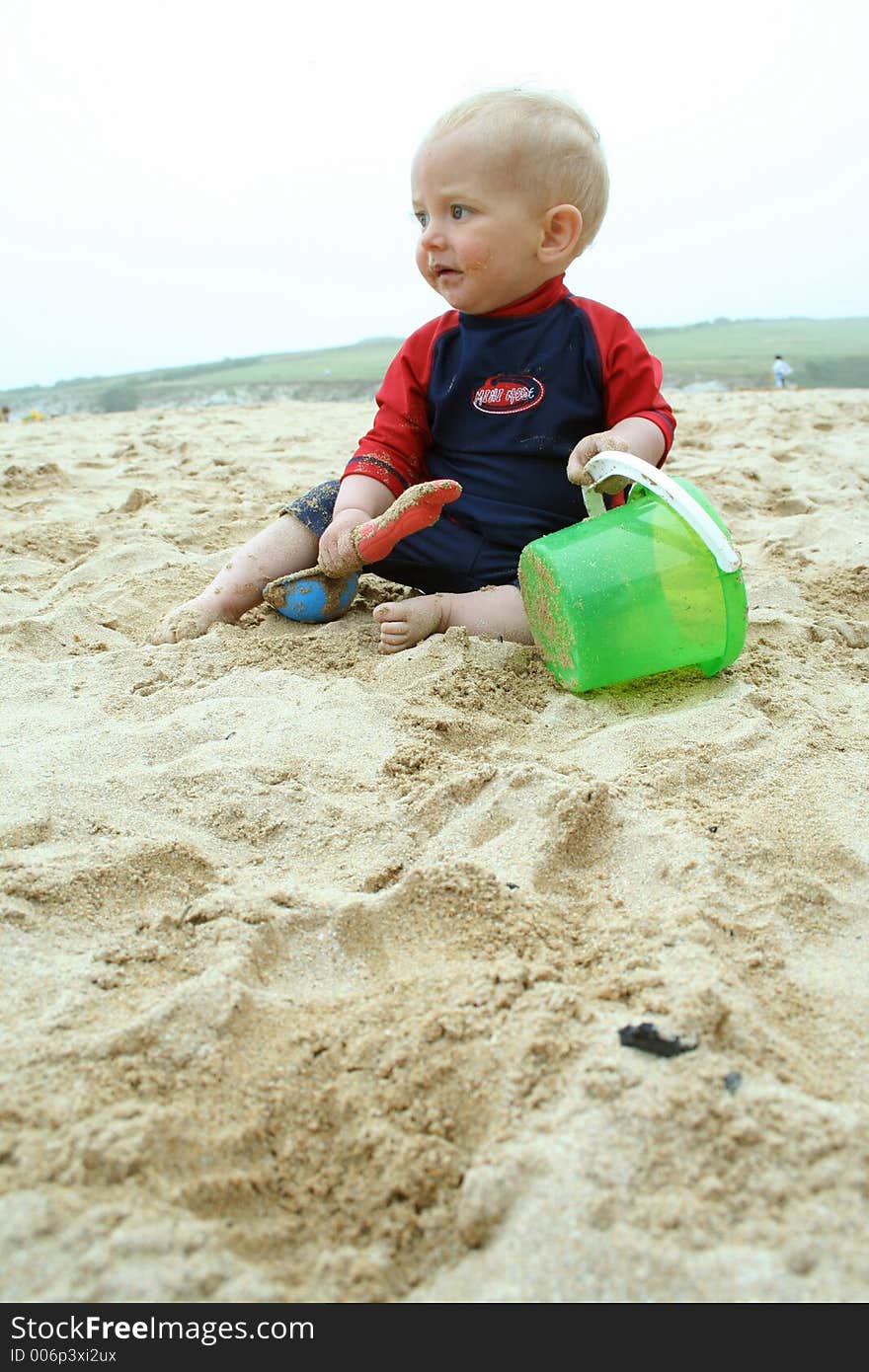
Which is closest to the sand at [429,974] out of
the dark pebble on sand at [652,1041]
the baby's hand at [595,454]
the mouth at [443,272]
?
the dark pebble on sand at [652,1041]

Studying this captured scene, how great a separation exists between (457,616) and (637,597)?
362mm

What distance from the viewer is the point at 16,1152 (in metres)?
0.67

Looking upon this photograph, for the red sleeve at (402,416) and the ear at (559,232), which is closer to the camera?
the ear at (559,232)

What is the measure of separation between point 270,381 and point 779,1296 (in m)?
7.16

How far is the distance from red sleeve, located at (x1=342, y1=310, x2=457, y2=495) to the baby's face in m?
0.16

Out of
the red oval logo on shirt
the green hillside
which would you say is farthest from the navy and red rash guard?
the green hillside

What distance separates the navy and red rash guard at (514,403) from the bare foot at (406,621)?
213 millimetres

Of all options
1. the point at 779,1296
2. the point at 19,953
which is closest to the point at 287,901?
the point at 19,953

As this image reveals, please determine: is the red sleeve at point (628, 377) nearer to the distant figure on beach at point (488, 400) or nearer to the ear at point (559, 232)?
the distant figure on beach at point (488, 400)

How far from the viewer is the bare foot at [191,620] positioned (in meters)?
1.75

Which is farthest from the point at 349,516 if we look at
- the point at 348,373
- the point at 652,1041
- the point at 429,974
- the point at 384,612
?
the point at 348,373

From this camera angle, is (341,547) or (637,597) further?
(341,547)

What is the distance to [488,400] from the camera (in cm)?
→ 177

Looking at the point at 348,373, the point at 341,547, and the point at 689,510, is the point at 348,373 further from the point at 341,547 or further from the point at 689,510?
the point at 689,510
